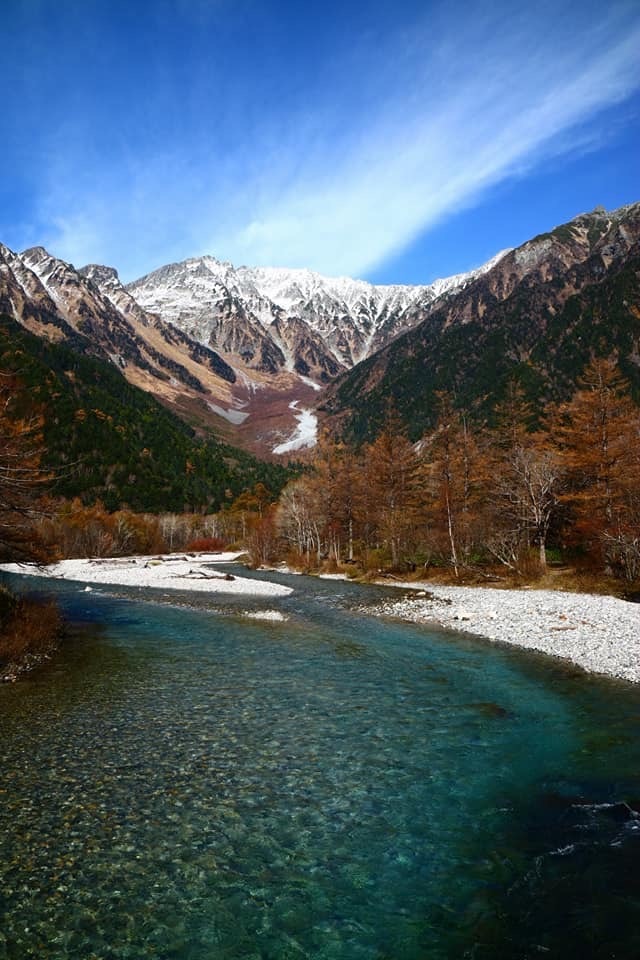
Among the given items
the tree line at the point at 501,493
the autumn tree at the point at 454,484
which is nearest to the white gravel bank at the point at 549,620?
the tree line at the point at 501,493

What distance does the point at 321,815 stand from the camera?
378 inches

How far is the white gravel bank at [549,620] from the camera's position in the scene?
20.1 m

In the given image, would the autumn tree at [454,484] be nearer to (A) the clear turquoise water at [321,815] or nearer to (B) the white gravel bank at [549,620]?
(B) the white gravel bank at [549,620]

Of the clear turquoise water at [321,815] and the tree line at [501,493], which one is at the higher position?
the tree line at [501,493]

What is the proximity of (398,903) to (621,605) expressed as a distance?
26.4 metres

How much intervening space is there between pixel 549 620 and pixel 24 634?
24429mm

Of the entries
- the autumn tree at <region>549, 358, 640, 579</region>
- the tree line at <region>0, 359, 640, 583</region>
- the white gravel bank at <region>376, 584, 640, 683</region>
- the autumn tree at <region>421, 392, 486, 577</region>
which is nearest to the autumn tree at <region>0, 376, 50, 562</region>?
the tree line at <region>0, 359, 640, 583</region>

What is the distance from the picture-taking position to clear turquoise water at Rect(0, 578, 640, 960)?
6.71 meters

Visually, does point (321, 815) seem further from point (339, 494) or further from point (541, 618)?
point (339, 494)

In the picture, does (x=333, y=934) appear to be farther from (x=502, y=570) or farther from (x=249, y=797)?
(x=502, y=570)

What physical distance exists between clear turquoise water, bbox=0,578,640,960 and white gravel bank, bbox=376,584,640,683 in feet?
9.14

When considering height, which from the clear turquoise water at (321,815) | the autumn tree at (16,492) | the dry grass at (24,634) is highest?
Result: the autumn tree at (16,492)

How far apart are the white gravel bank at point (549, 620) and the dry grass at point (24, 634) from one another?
724 inches

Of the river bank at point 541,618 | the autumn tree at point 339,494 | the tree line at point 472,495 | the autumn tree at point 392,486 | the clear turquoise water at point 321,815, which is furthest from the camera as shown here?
the autumn tree at point 339,494
